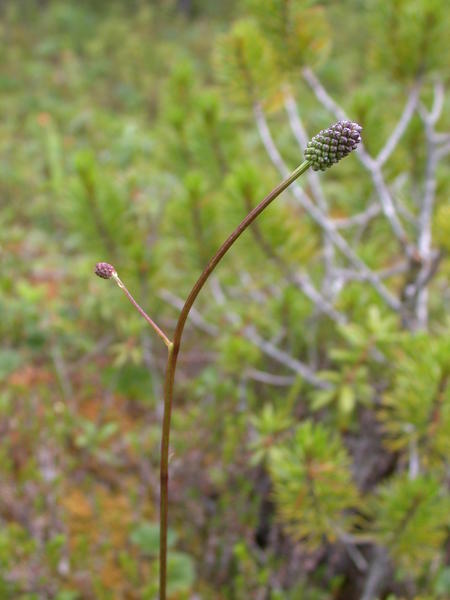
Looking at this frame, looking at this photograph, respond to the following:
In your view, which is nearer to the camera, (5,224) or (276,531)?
(276,531)

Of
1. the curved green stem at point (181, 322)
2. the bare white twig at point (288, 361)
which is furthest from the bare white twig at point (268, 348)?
the curved green stem at point (181, 322)

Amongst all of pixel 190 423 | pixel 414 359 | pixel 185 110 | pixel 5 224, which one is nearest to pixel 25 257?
pixel 5 224

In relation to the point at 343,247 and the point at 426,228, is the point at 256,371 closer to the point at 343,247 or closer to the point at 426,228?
the point at 343,247

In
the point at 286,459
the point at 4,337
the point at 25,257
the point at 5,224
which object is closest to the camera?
the point at 286,459

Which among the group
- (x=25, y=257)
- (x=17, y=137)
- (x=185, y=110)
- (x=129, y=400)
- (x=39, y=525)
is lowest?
(x=39, y=525)

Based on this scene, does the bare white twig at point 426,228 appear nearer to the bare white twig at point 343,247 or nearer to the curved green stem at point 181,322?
the bare white twig at point 343,247

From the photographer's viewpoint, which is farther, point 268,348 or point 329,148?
point 268,348


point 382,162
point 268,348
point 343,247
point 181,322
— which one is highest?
point 382,162

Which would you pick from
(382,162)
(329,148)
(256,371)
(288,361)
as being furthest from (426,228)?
(329,148)

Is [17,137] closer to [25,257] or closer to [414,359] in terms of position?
[25,257]
